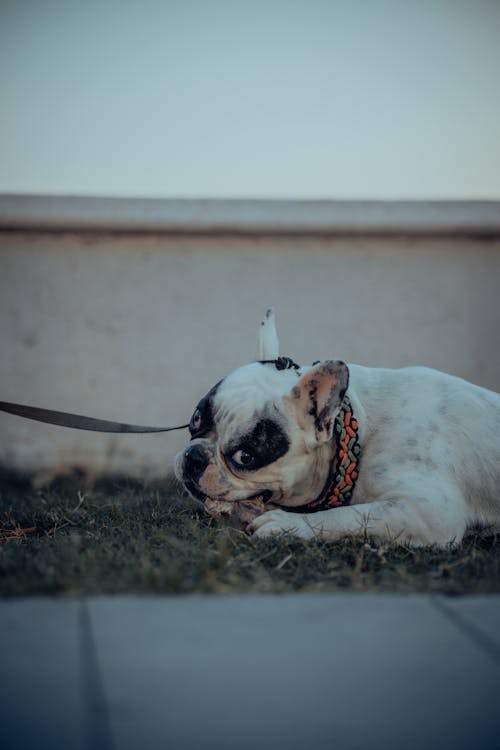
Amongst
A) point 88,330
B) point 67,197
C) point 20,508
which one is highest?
point 67,197

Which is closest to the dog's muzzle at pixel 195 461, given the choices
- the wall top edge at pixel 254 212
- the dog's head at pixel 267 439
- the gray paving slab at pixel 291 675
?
the dog's head at pixel 267 439

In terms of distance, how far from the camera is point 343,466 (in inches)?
107

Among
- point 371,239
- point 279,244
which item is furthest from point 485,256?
point 279,244

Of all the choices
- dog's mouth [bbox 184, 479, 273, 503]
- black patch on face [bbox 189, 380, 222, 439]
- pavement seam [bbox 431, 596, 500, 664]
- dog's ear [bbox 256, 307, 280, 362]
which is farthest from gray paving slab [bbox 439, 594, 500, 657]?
dog's ear [bbox 256, 307, 280, 362]

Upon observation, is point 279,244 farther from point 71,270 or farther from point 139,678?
point 139,678

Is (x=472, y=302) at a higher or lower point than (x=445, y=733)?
A: higher

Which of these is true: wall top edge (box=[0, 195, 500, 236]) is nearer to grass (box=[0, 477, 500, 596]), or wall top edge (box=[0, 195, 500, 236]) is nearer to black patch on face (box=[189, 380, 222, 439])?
black patch on face (box=[189, 380, 222, 439])

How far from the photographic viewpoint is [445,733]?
110cm

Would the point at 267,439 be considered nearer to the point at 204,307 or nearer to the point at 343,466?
the point at 343,466

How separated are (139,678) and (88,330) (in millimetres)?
3595

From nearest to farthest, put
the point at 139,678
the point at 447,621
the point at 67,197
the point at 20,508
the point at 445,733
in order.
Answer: the point at 445,733, the point at 139,678, the point at 447,621, the point at 20,508, the point at 67,197

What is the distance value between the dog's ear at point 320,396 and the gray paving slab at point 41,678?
1321 mm

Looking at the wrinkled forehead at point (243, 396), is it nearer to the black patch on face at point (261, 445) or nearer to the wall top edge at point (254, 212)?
the black patch on face at point (261, 445)

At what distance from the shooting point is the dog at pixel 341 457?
2.53 meters
